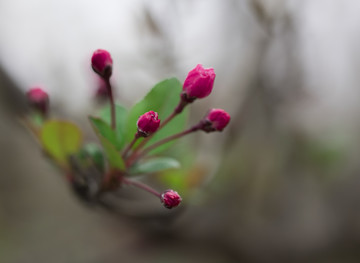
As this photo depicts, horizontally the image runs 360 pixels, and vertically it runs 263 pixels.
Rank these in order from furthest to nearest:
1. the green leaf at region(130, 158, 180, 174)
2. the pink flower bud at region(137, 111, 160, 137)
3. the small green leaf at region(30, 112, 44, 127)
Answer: the small green leaf at region(30, 112, 44, 127) < the green leaf at region(130, 158, 180, 174) < the pink flower bud at region(137, 111, 160, 137)

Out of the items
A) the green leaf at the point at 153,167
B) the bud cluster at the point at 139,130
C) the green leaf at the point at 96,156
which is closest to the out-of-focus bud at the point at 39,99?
the bud cluster at the point at 139,130

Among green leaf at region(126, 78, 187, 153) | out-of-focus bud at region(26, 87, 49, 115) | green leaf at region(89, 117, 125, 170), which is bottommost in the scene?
green leaf at region(89, 117, 125, 170)

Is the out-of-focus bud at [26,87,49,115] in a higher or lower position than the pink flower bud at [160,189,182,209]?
higher

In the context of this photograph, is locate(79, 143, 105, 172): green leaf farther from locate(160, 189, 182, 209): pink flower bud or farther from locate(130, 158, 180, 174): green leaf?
locate(160, 189, 182, 209): pink flower bud

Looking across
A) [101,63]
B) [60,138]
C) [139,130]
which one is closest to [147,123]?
[139,130]

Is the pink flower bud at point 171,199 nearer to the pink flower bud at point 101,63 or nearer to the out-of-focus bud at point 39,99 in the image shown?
the pink flower bud at point 101,63

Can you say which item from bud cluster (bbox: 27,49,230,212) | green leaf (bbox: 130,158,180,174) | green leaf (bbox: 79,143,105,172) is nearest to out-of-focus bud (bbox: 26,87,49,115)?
bud cluster (bbox: 27,49,230,212)
